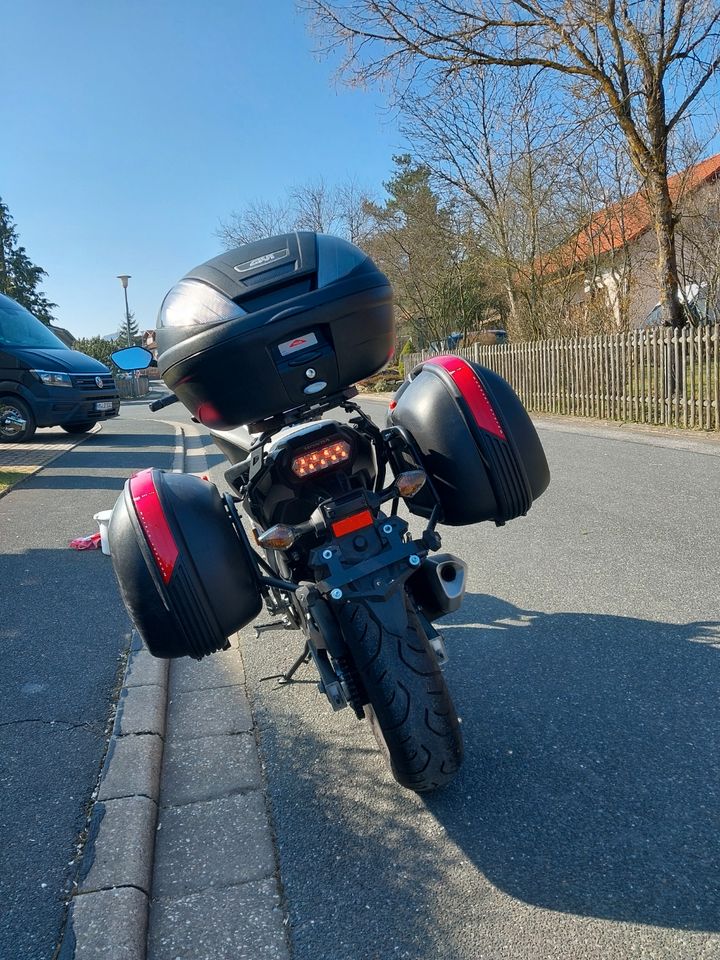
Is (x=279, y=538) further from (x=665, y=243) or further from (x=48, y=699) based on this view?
(x=665, y=243)

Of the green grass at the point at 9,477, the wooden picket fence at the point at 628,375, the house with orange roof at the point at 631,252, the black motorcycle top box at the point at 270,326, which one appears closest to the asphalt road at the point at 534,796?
the black motorcycle top box at the point at 270,326

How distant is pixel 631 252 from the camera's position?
18.8 m

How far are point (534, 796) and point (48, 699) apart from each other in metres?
2.07

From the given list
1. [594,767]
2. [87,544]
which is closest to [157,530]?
[594,767]

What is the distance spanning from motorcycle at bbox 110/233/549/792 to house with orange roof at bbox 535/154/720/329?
14066 mm

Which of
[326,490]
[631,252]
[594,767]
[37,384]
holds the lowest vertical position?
[594,767]

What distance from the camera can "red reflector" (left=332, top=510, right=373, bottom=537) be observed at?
2348 mm

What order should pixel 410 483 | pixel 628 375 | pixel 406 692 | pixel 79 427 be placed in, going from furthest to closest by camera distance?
pixel 79 427
pixel 628 375
pixel 410 483
pixel 406 692

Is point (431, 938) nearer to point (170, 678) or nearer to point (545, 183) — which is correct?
point (170, 678)

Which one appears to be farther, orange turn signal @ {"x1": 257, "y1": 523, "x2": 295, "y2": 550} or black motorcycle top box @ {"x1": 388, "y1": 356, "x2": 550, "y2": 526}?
black motorcycle top box @ {"x1": 388, "y1": 356, "x2": 550, "y2": 526}

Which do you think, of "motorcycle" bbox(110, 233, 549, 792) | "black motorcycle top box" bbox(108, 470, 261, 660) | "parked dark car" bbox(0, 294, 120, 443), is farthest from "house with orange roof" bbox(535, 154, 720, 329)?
"black motorcycle top box" bbox(108, 470, 261, 660)

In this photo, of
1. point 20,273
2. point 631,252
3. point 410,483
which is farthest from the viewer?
point 20,273

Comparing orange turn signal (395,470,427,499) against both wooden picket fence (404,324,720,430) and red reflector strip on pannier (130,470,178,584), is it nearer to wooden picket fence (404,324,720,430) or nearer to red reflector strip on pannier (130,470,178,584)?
red reflector strip on pannier (130,470,178,584)

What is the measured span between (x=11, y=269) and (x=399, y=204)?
34076mm
